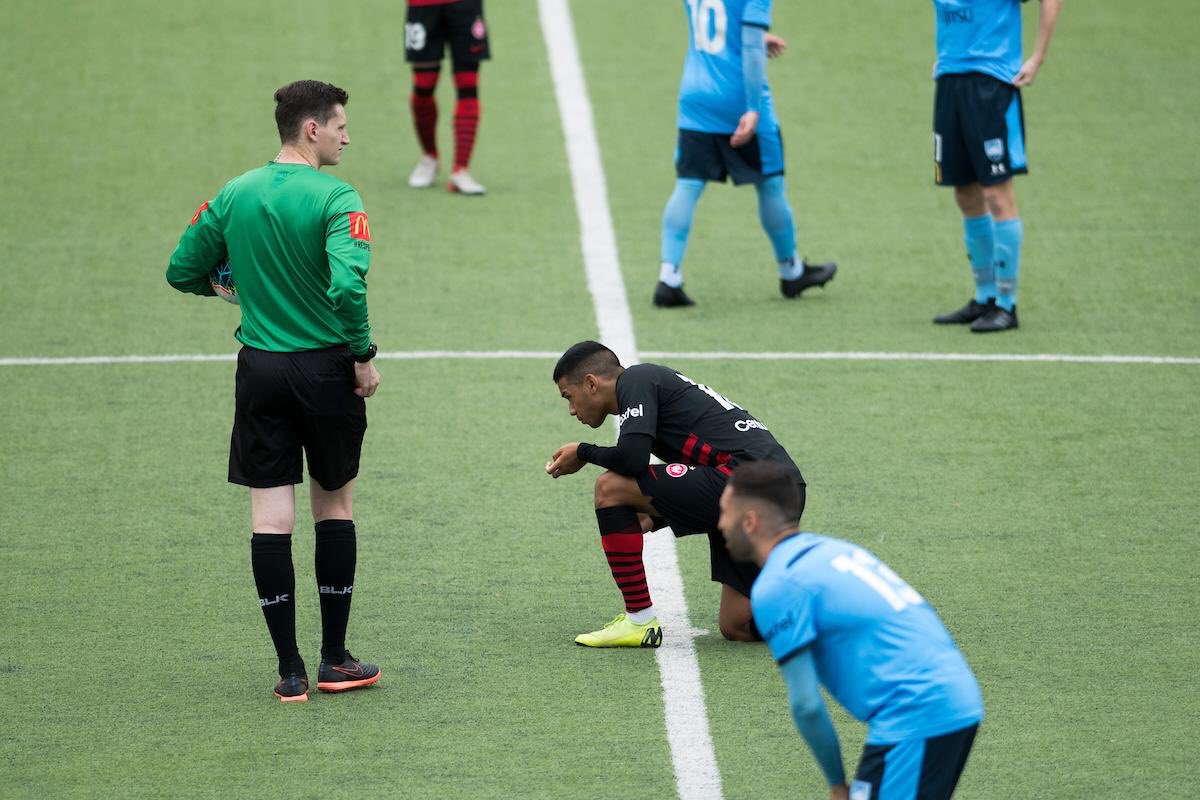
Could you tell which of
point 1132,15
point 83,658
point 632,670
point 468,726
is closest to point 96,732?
point 83,658

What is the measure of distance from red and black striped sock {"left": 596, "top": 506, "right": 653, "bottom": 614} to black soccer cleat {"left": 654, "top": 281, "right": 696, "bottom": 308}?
3.87 meters

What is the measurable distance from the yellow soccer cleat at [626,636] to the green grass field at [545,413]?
0.07 m

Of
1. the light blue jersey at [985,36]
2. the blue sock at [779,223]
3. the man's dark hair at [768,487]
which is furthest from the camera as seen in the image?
the blue sock at [779,223]

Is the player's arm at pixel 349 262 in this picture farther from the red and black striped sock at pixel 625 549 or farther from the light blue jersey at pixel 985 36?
the light blue jersey at pixel 985 36

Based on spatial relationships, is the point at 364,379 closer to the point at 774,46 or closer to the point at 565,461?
the point at 565,461

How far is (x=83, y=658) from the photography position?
5242 millimetres

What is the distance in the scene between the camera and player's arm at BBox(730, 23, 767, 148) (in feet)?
28.1

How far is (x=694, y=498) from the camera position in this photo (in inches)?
206

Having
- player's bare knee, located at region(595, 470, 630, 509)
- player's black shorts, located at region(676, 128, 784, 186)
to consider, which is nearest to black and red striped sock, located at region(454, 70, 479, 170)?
player's black shorts, located at region(676, 128, 784, 186)

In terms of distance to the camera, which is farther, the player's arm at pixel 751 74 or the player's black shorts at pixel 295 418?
the player's arm at pixel 751 74

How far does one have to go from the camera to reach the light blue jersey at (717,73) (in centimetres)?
873

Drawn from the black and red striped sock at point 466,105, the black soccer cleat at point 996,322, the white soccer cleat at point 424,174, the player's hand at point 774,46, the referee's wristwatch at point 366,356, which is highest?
the player's hand at point 774,46

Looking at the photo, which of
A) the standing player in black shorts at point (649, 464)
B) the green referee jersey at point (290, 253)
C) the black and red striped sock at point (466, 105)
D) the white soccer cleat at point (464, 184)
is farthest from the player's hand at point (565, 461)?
the white soccer cleat at point (464, 184)

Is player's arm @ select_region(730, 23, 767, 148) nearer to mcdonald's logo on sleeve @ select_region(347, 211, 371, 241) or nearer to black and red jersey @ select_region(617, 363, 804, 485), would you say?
black and red jersey @ select_region(617, 363, 804, 485)
